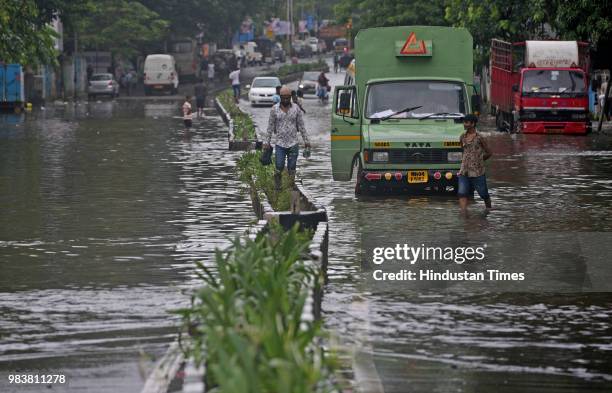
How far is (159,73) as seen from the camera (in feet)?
272

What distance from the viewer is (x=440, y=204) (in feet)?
71.7

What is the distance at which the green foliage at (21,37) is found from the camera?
1950 inches

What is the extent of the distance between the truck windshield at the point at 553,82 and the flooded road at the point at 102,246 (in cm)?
1008

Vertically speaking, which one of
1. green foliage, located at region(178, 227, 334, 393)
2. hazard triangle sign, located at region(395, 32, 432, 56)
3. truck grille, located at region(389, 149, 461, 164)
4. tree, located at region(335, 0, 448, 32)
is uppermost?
tree, located at region(335, 0, 448, 32)

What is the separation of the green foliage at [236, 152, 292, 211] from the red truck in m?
15.4

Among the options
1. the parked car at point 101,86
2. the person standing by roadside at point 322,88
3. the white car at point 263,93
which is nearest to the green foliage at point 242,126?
the white car at point 263,93

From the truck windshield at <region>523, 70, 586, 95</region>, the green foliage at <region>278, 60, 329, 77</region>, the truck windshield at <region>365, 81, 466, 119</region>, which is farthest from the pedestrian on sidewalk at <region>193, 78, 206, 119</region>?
the green foliage at <region>278, 60, 329, 77</region>

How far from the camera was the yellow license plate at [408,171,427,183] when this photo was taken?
2259 cm

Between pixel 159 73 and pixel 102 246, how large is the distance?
66.6 metres

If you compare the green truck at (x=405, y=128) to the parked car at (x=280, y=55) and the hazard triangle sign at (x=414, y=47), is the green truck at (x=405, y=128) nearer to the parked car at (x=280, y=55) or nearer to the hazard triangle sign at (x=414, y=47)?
the hazard triangle sign at (x=414, y=47)

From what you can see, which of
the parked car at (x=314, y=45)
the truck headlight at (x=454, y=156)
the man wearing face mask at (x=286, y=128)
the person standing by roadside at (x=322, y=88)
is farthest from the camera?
the parked car at (x=314, y=45)

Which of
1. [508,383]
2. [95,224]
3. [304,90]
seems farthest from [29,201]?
[304,90]

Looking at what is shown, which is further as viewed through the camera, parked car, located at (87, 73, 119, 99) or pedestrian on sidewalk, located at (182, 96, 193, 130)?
parked car, located at (87, 73, 119, 99)

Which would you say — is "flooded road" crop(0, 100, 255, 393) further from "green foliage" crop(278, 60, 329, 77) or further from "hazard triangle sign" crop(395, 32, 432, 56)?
"green foliage" crop(278, 60, 329, 77)
